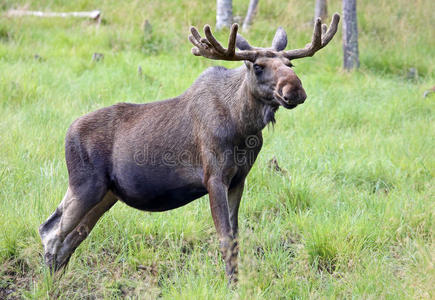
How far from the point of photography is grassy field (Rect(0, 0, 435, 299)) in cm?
418

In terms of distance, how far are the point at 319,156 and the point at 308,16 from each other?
24.7 feet

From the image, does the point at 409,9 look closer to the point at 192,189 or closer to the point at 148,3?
the point at 148,3

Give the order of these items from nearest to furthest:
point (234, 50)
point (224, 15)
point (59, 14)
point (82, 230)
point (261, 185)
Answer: point (234, 50), point (82, 230), point (261, 185), point (224, 15), point (59, 14)

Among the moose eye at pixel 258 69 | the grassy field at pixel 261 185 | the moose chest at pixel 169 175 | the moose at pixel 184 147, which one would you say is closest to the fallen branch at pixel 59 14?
the grassy field at pixel 261 185

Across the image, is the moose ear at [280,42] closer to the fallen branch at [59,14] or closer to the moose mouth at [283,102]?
the moose mouth at [283,102]

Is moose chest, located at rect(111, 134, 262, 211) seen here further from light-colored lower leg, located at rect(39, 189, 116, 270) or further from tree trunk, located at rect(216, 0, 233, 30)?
tree trunk, located at rect(216, 0, 233, 30)

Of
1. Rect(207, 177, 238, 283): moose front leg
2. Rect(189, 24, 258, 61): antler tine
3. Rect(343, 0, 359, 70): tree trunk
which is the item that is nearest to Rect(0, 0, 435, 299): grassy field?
Rect(207, 177, 238, 283): moose front leg

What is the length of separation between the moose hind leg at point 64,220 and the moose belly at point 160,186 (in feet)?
0.73

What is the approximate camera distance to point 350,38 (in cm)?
980

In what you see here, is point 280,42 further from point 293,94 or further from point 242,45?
point 293,94

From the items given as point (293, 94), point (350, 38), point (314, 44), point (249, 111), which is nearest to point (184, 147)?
point (249, 111)

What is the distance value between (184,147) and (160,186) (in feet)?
1.14

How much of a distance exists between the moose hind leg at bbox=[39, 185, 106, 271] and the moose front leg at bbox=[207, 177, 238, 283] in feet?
2.94

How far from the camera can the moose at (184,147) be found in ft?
13.2
